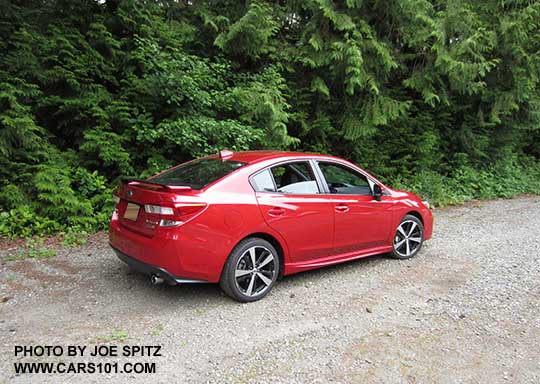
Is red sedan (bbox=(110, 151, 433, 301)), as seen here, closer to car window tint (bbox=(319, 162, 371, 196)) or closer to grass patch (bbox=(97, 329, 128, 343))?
car window tint (bbox=(319, 162, 371, 196))

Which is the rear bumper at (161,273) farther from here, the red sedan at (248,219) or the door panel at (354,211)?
the door panel at (354,211)

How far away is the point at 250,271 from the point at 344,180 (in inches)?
73.9

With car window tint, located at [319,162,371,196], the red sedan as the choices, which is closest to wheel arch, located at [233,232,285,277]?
the red sedan

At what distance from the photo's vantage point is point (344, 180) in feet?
16.0

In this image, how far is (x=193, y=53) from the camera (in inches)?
302

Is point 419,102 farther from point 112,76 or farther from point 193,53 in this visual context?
point 112,76

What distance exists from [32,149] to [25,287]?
10.1ft

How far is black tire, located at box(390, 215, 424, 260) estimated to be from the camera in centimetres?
526

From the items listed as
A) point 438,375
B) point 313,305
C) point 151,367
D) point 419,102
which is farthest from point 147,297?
point 419,102

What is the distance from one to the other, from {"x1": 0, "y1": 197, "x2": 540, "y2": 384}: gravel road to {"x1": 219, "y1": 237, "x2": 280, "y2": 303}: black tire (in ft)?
0.44

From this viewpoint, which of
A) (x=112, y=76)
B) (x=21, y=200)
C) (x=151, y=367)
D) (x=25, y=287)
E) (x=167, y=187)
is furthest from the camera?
(x=112, y=76)

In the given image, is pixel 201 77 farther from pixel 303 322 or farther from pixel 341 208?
pixel 303 322

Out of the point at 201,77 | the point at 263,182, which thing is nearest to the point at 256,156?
the point at 263,182

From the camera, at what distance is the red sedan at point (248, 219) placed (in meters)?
3.42
